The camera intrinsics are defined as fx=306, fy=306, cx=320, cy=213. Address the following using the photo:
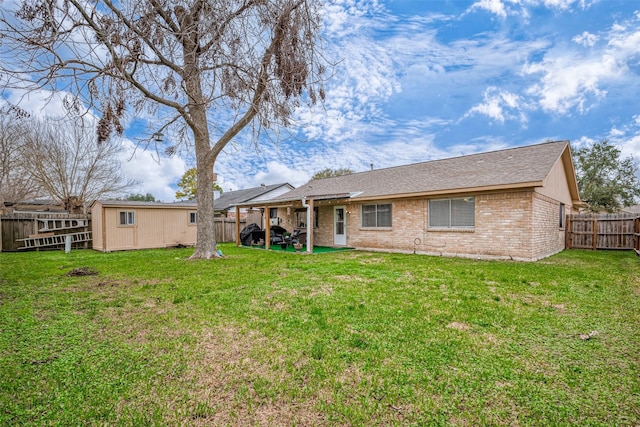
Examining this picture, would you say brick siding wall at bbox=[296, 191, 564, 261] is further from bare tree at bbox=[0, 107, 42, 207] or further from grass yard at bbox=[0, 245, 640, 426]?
bare tree at bbox=[0, 107, 42, 207]

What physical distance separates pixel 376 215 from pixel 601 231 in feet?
32.7

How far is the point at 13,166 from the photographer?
1731 cm

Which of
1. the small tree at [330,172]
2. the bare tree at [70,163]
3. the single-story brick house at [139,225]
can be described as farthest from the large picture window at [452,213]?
the small tree at [330,172]

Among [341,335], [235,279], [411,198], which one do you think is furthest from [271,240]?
[341,335]

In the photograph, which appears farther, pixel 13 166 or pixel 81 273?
Answer: pixel 13 166

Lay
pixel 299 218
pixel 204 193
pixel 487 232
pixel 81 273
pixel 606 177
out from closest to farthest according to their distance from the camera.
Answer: pixel 81 273
pixel 487 232
pixel 204 193
pixel 299 218
pixel 606 177

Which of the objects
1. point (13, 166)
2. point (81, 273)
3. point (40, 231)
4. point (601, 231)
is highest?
point (13, 166)

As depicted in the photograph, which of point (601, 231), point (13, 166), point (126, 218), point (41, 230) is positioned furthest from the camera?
point (13, 166)

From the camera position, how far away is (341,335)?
11.2 feet

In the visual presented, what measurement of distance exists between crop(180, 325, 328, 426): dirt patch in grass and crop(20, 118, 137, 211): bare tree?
19105 millimetres

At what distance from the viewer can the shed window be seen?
1399cm

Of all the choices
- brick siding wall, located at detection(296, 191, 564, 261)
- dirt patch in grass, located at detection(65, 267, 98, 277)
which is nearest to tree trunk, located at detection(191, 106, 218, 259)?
dirt patch in grass, located at detection(65, 267, 98, 277)

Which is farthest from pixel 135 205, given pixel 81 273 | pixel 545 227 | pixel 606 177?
pixel 606 177

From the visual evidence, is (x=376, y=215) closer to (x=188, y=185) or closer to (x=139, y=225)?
(x=139, y=225)
